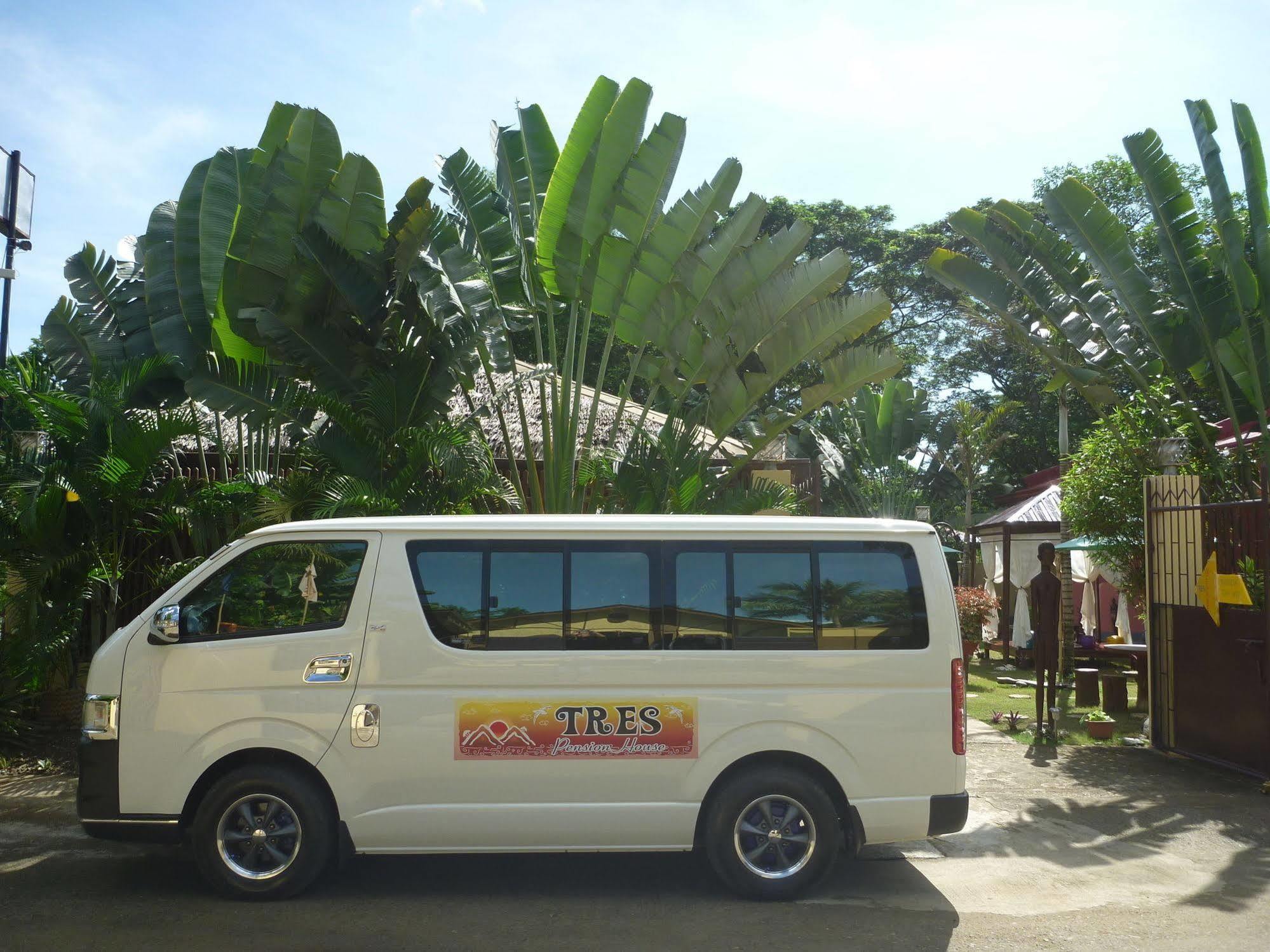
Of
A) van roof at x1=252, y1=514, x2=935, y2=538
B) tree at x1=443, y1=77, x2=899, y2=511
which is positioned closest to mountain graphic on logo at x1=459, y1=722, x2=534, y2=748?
van roof at x1=252, y1=514, x2=935, y2=538

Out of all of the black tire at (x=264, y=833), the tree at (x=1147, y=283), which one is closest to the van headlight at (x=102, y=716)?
the black tire at (x=264, y=833)

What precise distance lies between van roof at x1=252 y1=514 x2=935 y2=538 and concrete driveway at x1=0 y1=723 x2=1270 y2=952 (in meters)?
2.03

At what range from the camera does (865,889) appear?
611 cm

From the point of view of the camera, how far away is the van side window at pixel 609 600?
5875 millimetres

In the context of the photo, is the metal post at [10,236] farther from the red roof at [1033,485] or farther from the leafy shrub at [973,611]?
the red roof at [1033,485]

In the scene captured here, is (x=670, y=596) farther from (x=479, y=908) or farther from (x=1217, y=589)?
(x=1217, y=589)

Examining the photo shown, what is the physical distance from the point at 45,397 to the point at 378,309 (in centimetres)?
291

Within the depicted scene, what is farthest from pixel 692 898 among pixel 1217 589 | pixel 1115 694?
pixel 1115 694

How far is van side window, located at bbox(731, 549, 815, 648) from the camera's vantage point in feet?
19.5

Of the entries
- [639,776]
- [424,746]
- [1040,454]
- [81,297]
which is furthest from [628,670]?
[1040,454]

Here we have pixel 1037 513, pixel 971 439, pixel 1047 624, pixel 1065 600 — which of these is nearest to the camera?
pixel 1047 624

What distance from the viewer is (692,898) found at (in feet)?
19.4

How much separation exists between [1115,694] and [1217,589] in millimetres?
3779

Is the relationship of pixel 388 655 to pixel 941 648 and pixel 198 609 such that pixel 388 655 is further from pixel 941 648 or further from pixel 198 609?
pixel 941 648
